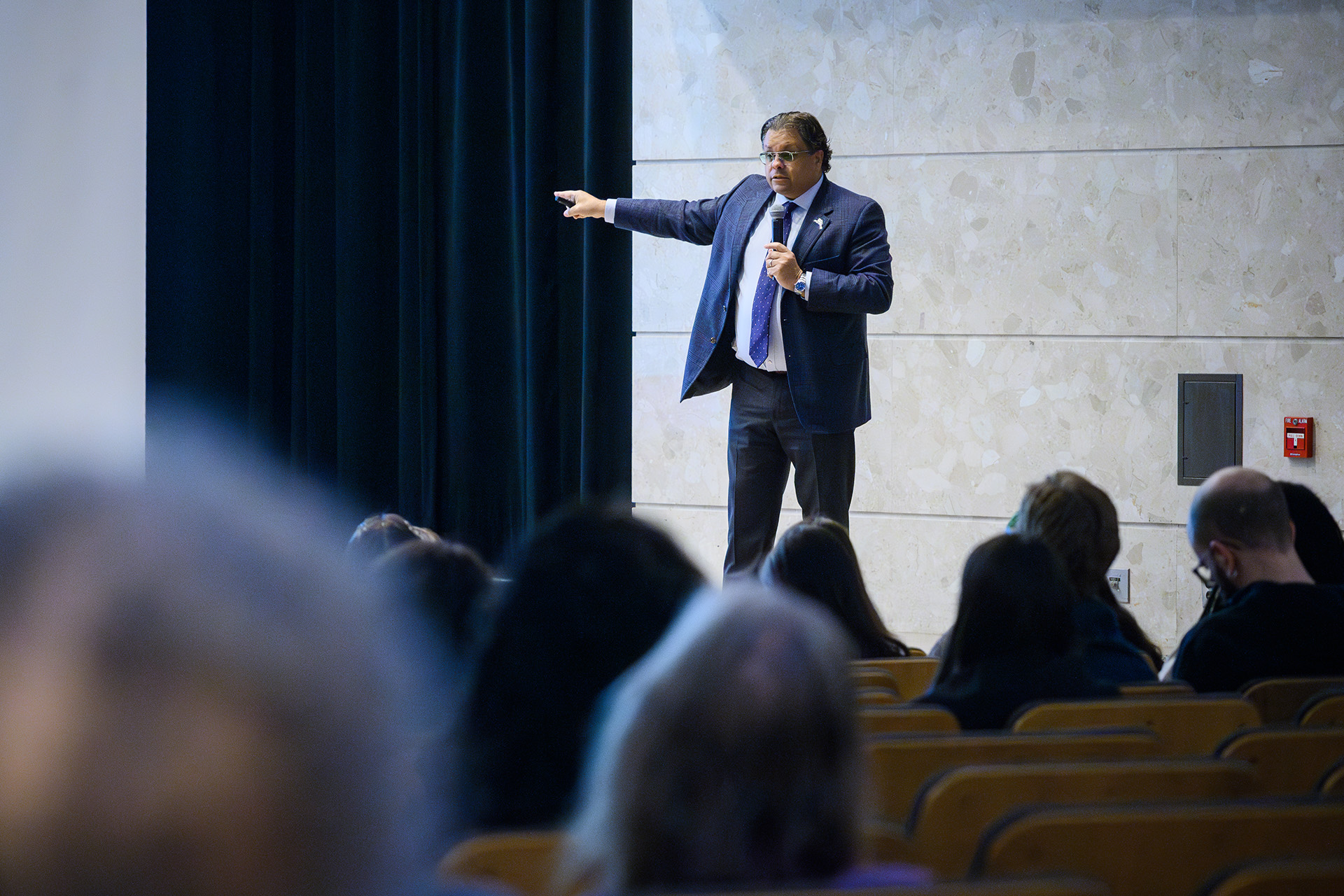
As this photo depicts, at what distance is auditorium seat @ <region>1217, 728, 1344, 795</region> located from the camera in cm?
161

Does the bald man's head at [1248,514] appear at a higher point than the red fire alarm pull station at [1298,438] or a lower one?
lower

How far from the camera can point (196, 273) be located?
598 centimetres

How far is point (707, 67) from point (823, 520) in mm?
3036

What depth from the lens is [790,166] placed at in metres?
4.17

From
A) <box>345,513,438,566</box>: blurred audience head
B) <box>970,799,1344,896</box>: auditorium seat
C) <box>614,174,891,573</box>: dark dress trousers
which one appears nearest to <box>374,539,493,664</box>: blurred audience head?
<box>345,513,438,566</box>: blurred audience head

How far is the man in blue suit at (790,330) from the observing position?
13.4ft

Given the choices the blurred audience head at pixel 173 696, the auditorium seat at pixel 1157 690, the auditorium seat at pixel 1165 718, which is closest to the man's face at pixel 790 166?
the auditorium seat at pixel 1157 690

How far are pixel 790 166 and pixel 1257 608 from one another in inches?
92.0

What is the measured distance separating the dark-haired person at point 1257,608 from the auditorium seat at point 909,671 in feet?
1.56

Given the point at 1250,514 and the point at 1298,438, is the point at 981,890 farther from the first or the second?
the point at 1298,438

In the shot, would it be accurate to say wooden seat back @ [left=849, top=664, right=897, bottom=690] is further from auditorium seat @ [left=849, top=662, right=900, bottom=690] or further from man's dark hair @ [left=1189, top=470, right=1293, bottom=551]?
man's dark hair @ [left=1189, top=470, right=1293, bottom=551]

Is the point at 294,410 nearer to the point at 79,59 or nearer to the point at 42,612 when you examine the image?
the point at 79,59

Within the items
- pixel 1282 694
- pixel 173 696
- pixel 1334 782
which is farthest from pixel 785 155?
pixel 173 696

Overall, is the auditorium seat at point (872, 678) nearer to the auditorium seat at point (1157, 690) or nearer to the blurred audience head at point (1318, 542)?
the auditorium seat at point (1157, 690)
